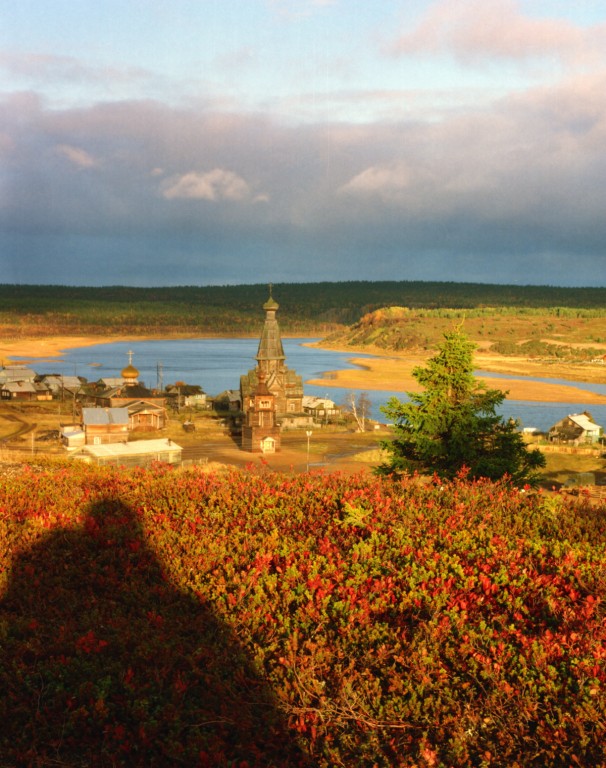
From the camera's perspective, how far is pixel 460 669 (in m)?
5.12

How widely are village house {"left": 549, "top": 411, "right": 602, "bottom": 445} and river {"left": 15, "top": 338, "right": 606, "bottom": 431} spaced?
22.6ft

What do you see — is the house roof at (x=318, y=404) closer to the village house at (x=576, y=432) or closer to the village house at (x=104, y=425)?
the village house at (x=576, y=432)

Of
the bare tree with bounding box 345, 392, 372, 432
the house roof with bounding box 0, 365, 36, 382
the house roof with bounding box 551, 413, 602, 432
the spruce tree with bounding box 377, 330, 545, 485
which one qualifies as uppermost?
the spruce tree with bounding box 377, 330, 545, 485

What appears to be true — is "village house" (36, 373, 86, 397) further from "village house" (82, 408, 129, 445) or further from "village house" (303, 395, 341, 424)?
"village house" (82, 408, 129, 445)

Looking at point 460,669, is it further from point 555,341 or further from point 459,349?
point 555,341

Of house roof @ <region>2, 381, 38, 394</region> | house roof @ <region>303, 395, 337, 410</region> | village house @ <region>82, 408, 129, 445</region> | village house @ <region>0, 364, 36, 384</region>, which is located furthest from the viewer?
village house @ <region>0, 364, 36, 384</region>

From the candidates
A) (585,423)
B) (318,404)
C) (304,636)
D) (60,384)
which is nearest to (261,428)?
(318,404)

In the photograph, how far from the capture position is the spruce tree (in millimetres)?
20188

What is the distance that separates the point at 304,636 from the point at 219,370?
130286 mm

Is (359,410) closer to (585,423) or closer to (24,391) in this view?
(585,423)

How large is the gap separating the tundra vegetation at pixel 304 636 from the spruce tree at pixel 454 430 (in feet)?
38.4

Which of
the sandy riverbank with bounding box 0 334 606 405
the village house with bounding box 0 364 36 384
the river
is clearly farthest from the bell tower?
the village house with bounding box 0 364 36 384

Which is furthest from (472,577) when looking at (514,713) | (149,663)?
(149,663)

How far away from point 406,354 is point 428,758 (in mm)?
159699
